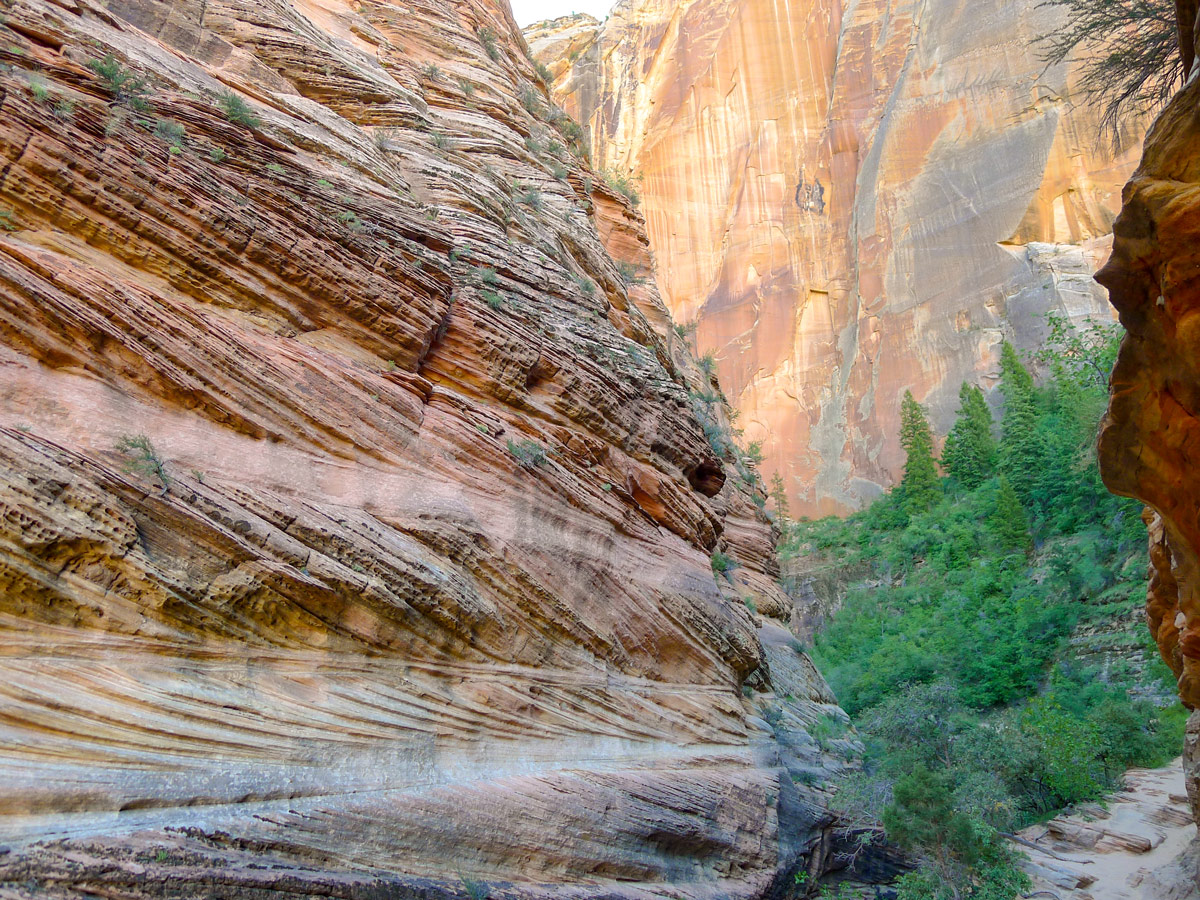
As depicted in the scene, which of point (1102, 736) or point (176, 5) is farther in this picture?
point (1102, 736)

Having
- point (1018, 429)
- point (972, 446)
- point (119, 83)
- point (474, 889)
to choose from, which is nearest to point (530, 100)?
point (119, 83)

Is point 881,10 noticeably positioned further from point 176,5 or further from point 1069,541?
point 176,5

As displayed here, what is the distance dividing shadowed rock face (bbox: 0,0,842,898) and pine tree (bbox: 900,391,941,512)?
110ft

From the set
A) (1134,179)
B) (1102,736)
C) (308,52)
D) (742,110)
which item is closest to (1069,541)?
(1102,736)

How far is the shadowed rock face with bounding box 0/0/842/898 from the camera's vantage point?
243 inches

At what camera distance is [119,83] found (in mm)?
9375

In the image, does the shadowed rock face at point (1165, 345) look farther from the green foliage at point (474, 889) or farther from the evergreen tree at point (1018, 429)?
the evergreen tree at point (1018, 429)

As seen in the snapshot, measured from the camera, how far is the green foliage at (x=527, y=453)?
10789mm

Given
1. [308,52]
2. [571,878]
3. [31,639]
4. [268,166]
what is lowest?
[571,878]

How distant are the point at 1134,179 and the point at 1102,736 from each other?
20.3m

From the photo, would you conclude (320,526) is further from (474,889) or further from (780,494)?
(780,494)

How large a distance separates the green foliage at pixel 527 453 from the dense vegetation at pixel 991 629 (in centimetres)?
821

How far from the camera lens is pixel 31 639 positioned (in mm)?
5949

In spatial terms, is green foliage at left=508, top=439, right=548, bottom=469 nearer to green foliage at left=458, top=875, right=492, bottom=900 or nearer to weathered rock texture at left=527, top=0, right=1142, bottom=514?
green foliage at left=458, top=875, right=492, bottom=900
